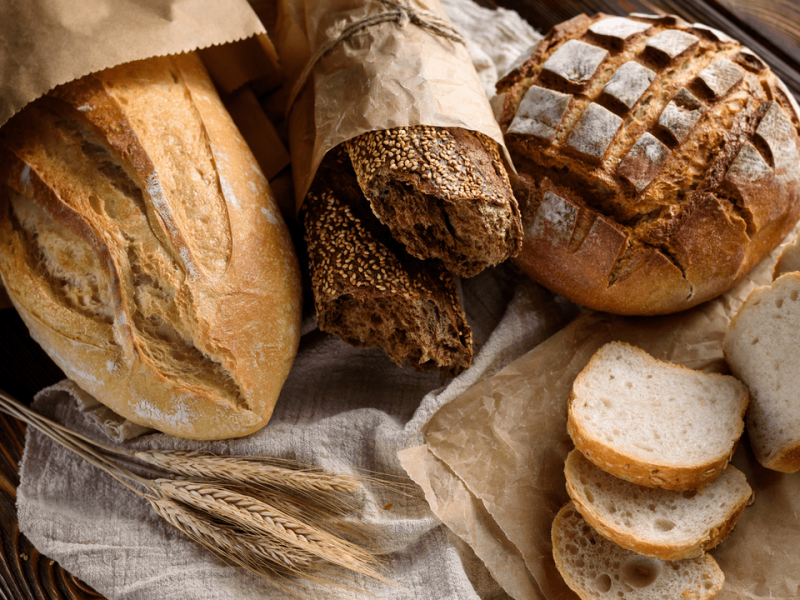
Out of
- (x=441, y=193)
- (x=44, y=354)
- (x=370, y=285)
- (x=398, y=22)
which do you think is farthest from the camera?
(x=44, y=354)

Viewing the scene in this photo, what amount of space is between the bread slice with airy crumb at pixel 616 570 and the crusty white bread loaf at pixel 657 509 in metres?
0.07

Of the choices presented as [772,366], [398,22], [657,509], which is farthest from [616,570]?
[398,22]

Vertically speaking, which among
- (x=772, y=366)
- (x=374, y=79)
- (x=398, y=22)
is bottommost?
(x=772, y=366)

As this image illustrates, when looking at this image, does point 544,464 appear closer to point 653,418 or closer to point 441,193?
point 653,418

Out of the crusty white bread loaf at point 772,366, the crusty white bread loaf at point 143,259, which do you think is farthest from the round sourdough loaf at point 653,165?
the crusty white bread loaf at point 143,259

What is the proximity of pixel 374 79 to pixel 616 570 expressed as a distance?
1452mm

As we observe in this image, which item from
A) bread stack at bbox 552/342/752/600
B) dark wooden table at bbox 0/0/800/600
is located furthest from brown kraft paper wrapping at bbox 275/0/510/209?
dark wooden table at bbox 0/0/800/600

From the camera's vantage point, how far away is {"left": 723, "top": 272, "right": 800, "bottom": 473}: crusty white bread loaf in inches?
62.6

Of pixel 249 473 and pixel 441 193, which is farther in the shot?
pixel 249 473

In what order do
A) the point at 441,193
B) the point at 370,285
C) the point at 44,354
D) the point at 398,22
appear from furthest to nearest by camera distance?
the point at 44,354 < the point at 398,22 < the point at 370,285 < the point at 441,193

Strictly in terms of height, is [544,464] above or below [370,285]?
below

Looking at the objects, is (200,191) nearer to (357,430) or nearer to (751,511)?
(357,430)

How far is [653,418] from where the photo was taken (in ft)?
5.53

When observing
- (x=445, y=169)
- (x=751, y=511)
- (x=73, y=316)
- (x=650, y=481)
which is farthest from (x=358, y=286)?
(x=751, y=511)
